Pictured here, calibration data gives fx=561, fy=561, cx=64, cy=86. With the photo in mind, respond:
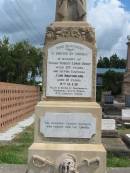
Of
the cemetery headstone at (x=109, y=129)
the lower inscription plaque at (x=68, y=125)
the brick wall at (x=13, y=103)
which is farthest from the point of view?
the brick wall at (x=13, y=103)

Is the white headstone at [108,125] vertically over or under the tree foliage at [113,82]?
under

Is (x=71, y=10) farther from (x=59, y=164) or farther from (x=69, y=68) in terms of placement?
(x=59, y=164)

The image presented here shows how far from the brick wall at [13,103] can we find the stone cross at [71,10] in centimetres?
1113

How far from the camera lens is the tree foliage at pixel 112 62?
130m

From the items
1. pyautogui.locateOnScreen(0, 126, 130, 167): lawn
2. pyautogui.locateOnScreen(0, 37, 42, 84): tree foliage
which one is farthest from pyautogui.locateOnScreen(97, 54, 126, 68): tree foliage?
pyautogui.locateOnScreen(0, 126, 130, 167): lawn

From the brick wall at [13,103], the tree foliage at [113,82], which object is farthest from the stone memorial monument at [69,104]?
the tree foliage at [113,82]

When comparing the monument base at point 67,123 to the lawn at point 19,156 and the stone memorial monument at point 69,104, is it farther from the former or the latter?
the lawn at point 19,156

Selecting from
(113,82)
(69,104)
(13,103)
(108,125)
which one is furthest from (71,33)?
(113,82)

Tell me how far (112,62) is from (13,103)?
109 metres

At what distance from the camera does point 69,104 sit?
373 inches

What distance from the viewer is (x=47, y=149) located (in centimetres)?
923

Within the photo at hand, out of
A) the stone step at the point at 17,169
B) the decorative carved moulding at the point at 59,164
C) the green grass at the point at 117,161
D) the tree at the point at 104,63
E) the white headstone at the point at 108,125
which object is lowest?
the green grass at the point at 117,161

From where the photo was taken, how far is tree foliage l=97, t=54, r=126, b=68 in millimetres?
130250

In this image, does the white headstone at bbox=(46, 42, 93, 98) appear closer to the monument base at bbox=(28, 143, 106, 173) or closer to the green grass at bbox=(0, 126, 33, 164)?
the monument base at bbox=(28, 143, 106, 173)
